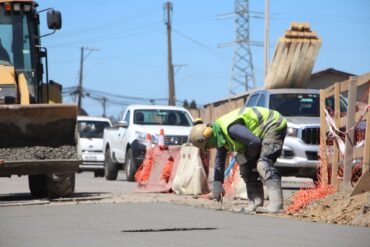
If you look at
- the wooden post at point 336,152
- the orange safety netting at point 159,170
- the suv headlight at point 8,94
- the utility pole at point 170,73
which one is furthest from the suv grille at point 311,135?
the utility pole at point 170,73

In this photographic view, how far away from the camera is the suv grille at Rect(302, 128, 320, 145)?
1705 cm

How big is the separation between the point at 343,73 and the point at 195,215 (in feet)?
112

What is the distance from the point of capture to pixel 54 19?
1430cm

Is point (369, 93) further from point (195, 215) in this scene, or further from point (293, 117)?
point (293, 117)

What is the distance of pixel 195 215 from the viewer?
1070cm

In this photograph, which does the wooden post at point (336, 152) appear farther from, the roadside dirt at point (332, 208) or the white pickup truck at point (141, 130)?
the white pickup truck at point (141, 130)

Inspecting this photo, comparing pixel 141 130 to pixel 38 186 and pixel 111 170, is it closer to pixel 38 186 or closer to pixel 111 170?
pixel 111 170

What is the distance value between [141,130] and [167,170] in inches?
196

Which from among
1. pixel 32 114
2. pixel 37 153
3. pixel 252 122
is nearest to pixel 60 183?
pixel 37 153

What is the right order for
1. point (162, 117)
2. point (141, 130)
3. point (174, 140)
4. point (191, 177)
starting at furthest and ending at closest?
point (162, 117) < point (141, 130) < point (174, 140) < point (191, 177)

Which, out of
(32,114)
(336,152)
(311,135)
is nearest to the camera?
(336,152)

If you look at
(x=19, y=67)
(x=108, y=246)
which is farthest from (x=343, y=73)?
(x=108, y=246)

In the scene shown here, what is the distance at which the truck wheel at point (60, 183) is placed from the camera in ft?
47.6

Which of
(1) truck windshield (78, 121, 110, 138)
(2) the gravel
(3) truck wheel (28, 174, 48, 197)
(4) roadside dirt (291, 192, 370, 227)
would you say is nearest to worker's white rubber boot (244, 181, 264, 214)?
(4) roadside dirt (291, 192, 370, 227)
